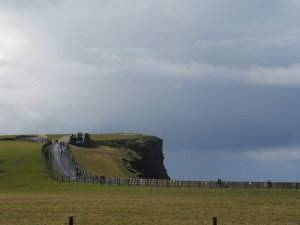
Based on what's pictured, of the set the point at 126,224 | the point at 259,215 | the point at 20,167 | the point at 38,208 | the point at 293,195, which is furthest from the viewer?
the point at 20,167

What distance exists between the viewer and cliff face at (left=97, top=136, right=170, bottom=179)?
144 metres

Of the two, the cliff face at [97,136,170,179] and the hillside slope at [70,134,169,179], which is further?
the cliff face at [97,136,170,179]

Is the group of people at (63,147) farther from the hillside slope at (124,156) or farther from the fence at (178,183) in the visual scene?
the fence at (178,183)

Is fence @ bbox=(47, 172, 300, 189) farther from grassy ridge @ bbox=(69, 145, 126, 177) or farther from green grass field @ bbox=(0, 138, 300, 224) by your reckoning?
grassy ridge @ bbox=(69, 145, 126, 177)

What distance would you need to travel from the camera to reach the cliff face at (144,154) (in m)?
144

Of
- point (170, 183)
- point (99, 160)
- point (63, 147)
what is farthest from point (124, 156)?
point (170, 183)

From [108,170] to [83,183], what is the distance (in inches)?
1204

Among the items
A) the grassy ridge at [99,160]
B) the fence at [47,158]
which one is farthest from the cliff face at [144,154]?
the fence at [47,158]

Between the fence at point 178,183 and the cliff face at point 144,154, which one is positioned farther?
the cliff face at point 144,154

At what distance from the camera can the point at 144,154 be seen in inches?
6304

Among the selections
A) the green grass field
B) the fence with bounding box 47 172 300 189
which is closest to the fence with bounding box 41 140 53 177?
the fence with bounding box 47 172 300 189

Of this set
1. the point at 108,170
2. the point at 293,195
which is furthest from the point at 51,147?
the point at 293,195

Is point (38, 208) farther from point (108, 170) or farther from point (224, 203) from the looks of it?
point (108, 170)

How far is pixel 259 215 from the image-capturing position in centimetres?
4050
